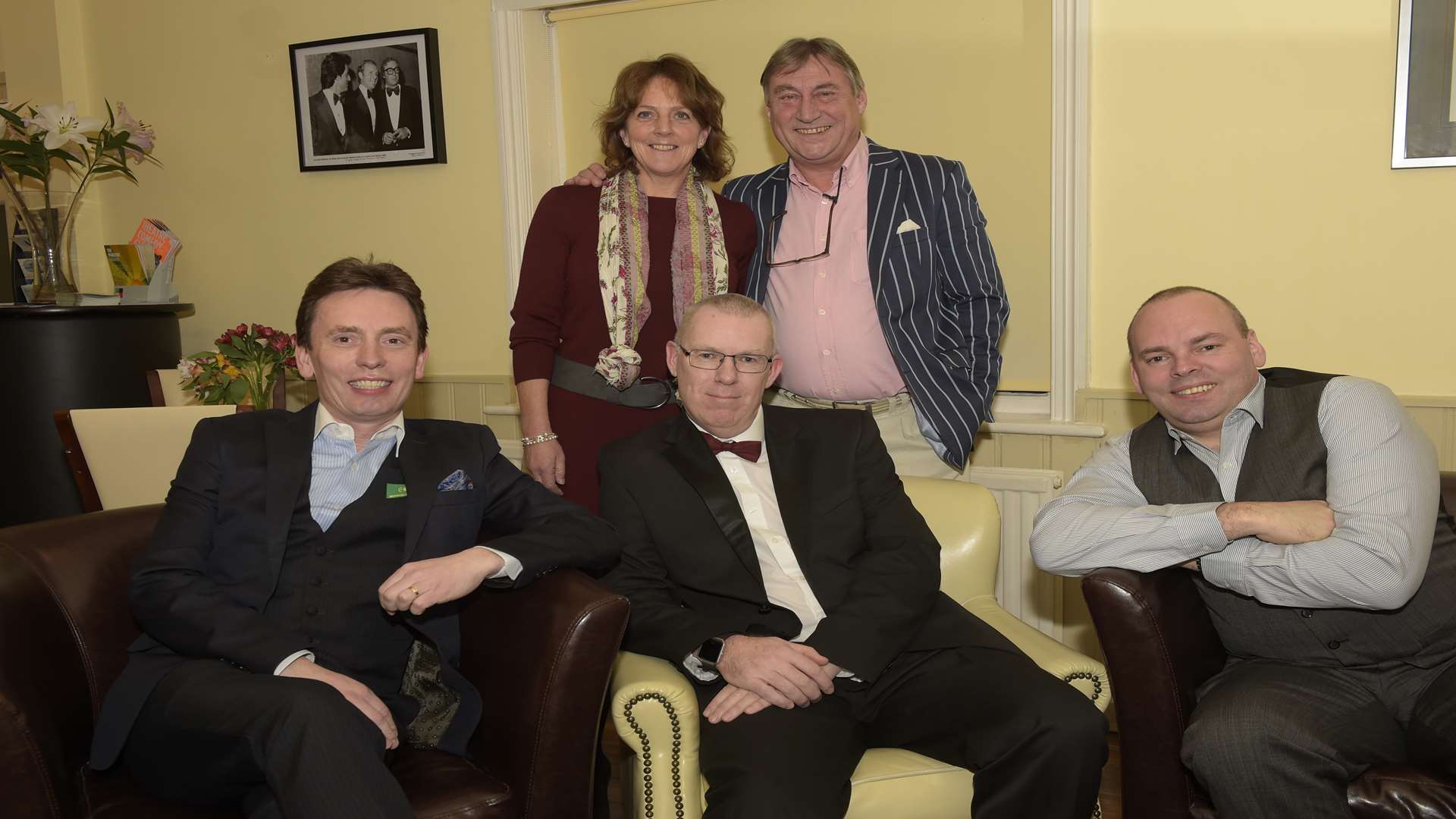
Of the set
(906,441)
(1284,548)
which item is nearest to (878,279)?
(906,441)

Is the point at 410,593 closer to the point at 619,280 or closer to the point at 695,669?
the point at 695,669

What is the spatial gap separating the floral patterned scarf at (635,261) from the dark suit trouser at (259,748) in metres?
1.17

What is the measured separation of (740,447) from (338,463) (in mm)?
803

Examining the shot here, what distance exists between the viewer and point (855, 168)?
2.96 metres

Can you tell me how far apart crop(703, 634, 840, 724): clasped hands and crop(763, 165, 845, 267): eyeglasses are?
1137mm

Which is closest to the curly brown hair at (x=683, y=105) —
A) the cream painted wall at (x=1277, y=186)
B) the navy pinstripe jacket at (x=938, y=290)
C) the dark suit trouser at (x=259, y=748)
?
the navy pinstripe jacket at (x=938, y=290)

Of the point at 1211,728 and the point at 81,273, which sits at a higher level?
the point at 81,273

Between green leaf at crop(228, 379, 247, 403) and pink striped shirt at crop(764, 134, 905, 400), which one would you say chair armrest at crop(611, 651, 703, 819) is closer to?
pink striped shirt at crop(764, 134, 905, 400)

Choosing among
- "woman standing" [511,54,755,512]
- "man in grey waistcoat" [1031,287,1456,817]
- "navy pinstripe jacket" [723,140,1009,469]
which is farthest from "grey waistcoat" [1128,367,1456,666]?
"woman standing" [511,54,755,512]

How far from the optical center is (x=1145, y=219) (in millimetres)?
3264

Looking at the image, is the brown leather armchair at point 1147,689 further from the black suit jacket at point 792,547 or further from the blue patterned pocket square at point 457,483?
the blue patterned pocket square at point 457,483

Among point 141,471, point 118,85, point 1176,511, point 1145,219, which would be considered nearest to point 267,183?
point 118,85

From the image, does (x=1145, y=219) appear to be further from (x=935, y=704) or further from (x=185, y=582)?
(x=185, y=582)

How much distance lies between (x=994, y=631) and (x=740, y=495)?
59 centimetres
